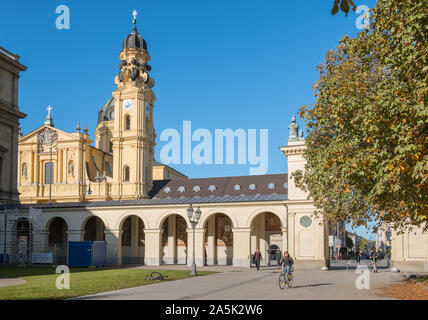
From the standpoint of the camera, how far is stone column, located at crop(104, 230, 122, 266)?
48.1 metres

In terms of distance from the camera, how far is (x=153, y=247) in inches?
1865

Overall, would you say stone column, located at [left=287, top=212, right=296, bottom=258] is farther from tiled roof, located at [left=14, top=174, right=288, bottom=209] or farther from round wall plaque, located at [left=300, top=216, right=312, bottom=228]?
tiled roof, located at [left=14, top=174, right=288, bottom=209]

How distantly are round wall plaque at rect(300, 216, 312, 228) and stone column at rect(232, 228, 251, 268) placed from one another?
215 inches

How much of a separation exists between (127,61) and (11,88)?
656 inches

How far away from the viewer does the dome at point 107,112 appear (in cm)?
8850

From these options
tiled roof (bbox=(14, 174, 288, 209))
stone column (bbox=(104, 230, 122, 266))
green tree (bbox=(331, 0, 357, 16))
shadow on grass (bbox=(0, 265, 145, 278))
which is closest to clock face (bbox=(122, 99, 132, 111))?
tiled roof (bbox=(14, 174, 288, 209))

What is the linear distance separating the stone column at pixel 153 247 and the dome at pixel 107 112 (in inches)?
1750

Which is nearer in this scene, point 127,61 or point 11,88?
point 11,88

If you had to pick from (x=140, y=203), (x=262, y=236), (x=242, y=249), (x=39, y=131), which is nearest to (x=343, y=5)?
(x=242, y=249)

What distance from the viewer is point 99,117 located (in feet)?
295

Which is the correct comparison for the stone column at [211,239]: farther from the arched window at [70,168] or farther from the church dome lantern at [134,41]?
the church dome lantern at [134,41]

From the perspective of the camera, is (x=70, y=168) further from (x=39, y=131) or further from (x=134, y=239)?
(x=134, y=239)
